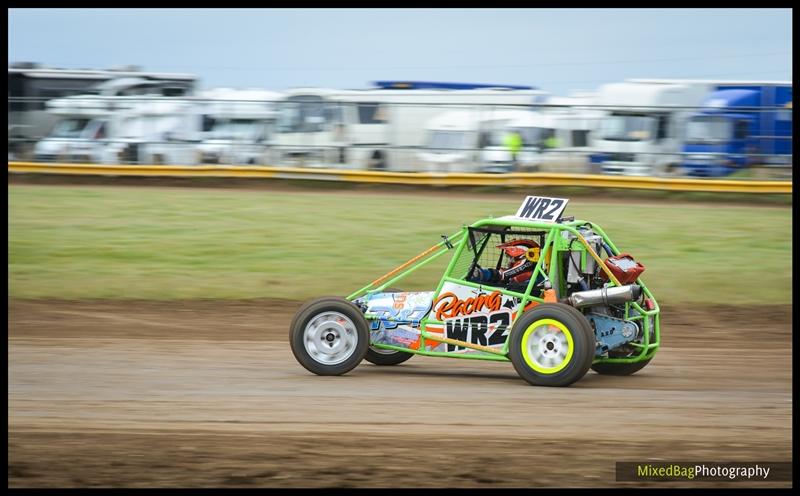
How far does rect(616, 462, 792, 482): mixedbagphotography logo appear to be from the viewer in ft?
20.5

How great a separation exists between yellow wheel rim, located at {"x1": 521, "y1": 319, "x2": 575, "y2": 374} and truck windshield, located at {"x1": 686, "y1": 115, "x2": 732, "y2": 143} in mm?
13393

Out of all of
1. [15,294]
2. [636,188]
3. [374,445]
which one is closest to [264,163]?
[636,188]

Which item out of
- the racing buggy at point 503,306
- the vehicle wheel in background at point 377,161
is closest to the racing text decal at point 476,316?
the racing buggy at point 503,306

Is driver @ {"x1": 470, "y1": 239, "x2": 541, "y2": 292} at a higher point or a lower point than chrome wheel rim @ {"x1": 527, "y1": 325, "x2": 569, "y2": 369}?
higher

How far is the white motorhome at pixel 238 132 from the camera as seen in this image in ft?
74.0

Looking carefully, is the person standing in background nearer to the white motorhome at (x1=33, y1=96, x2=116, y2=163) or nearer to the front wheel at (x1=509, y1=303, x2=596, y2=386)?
the white motorhome at (x1=33, y1=96, x2=116, y2=163)

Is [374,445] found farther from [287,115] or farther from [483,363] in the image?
[287,115]

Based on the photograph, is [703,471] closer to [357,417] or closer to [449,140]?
[357,417]

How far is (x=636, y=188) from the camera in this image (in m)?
20.9

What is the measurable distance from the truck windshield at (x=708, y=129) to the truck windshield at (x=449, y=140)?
4356 mm

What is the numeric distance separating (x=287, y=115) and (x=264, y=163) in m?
1.12

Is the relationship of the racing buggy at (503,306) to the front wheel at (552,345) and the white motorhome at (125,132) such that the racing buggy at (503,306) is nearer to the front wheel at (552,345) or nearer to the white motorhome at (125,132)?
the front wheel at (552,345)

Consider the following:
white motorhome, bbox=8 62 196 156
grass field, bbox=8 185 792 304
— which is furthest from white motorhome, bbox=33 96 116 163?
white motorhome, bbox=8 62 196 156

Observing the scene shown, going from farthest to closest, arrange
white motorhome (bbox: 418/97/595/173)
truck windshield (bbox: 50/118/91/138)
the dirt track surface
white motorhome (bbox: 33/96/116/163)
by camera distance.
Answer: truck windshield (bbox: 50/118/91/138), white motorhome (bbox: 33/96/116/163), white motorhome (bbox: 418/97/595/173), the dirt track surface
